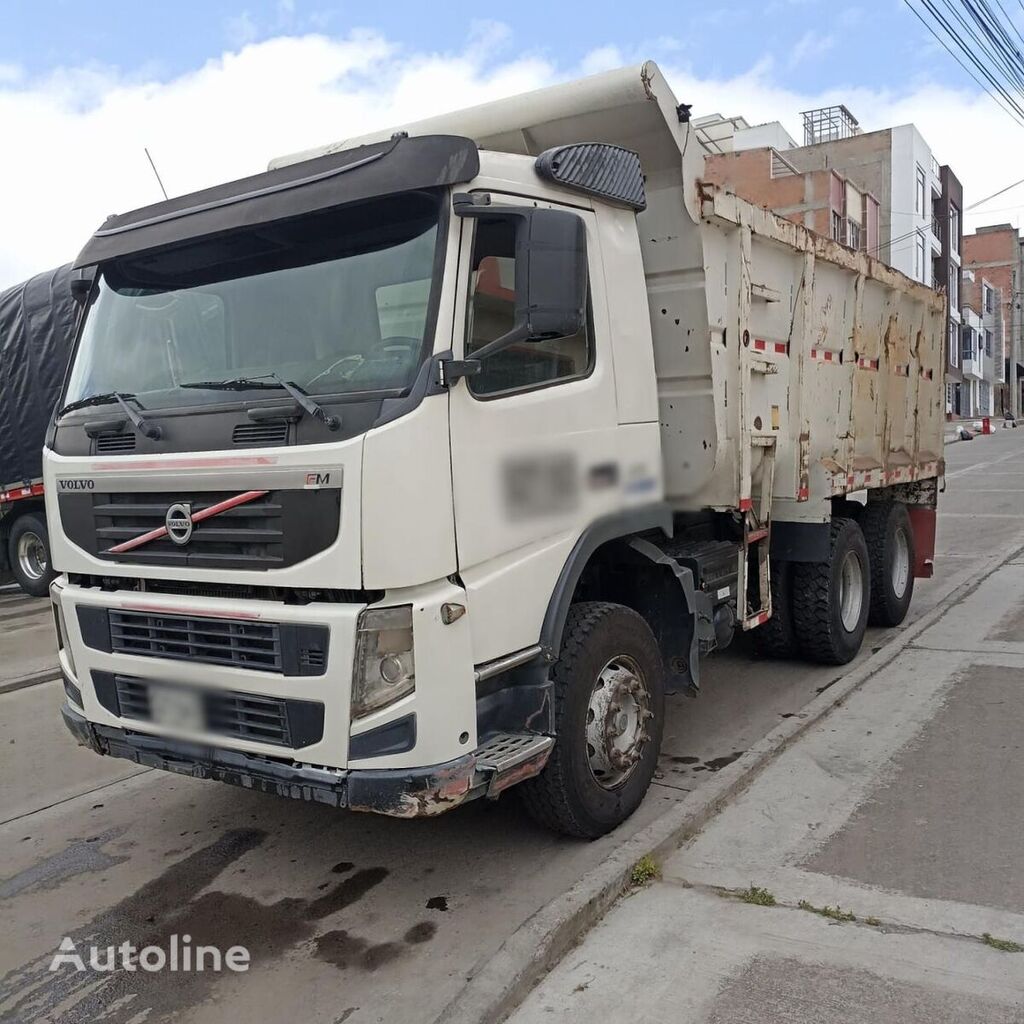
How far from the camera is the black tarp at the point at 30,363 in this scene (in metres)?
11.3

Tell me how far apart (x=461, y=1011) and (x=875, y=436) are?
5656mm

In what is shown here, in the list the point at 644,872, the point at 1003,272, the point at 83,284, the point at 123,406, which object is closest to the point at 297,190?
the point at 123,406

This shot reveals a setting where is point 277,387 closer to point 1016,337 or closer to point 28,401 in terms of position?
point 28,401

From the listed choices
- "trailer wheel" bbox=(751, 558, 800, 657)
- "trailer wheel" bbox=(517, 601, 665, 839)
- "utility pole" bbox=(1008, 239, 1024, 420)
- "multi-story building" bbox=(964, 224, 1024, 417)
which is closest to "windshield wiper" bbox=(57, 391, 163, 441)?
"trailer wheel" bbox=(517, 601, 665, 839)

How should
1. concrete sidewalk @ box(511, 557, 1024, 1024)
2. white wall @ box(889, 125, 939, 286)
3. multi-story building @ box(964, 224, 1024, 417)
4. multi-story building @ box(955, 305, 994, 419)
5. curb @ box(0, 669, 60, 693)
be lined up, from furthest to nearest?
1. multi-story building @ box(964, 224, 1024, 417)
2. multi-story building @ box(955, 305, 994, 419)
3. white wall @ box(889, 125, 939, 286)
4. curb @ box(0, 669, 60, 693)
5. concrete sidewalk @ box(511, 557, 1024, 1024)

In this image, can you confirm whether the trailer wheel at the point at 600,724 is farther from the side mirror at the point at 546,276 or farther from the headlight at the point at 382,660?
the side mirror at the point at 546,276

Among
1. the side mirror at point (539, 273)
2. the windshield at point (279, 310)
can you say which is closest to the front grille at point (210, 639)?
the windshield at point (279, 310)

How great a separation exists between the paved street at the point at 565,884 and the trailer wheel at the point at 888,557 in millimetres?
1663

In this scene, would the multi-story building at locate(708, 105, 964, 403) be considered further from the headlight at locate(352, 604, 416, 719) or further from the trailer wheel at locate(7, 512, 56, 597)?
the headlight at locate(352, 604, 416, 719)

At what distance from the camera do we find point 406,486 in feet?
10.5

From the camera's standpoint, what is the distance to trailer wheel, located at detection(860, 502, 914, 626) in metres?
7.59

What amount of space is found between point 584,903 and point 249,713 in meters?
1.38

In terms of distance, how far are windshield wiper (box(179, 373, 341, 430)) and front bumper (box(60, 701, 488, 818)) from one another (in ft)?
3.90

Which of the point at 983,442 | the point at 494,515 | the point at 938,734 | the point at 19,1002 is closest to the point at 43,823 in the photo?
the point at 19,1002
